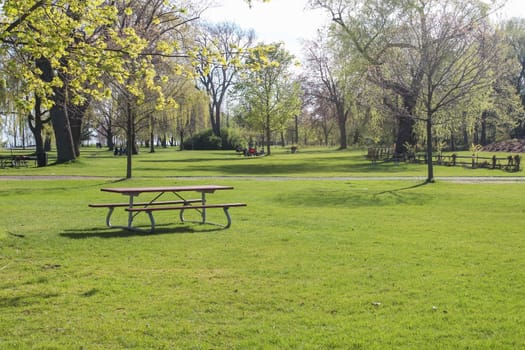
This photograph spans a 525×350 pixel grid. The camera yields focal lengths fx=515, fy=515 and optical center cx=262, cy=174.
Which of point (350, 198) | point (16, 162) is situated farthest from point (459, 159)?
point (16, 162)

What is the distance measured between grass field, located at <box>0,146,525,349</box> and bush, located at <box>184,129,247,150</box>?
64.5m

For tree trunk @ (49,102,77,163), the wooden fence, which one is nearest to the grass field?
the wooden fence

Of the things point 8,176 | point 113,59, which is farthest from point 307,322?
point 8,176

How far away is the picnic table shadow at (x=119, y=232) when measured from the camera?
10.2 meters

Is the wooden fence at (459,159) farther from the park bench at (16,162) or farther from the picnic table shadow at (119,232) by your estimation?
the picnic table shadow at (119,232)

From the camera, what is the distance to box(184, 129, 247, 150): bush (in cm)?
7775

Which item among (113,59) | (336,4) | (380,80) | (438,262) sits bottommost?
(438,262)

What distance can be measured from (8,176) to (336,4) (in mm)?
27281

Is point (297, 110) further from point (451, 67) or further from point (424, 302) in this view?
point (424, 302)

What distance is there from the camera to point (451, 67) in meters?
23.5

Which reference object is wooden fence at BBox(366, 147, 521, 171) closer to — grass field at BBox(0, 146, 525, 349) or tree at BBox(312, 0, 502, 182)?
tree at BBox(312, 0, 502, 182)

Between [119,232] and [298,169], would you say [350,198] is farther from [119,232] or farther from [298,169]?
[298,169]

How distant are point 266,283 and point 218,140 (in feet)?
237

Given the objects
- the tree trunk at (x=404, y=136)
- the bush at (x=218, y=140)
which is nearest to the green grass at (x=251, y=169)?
the tree trunk at (x=404, y=136)
